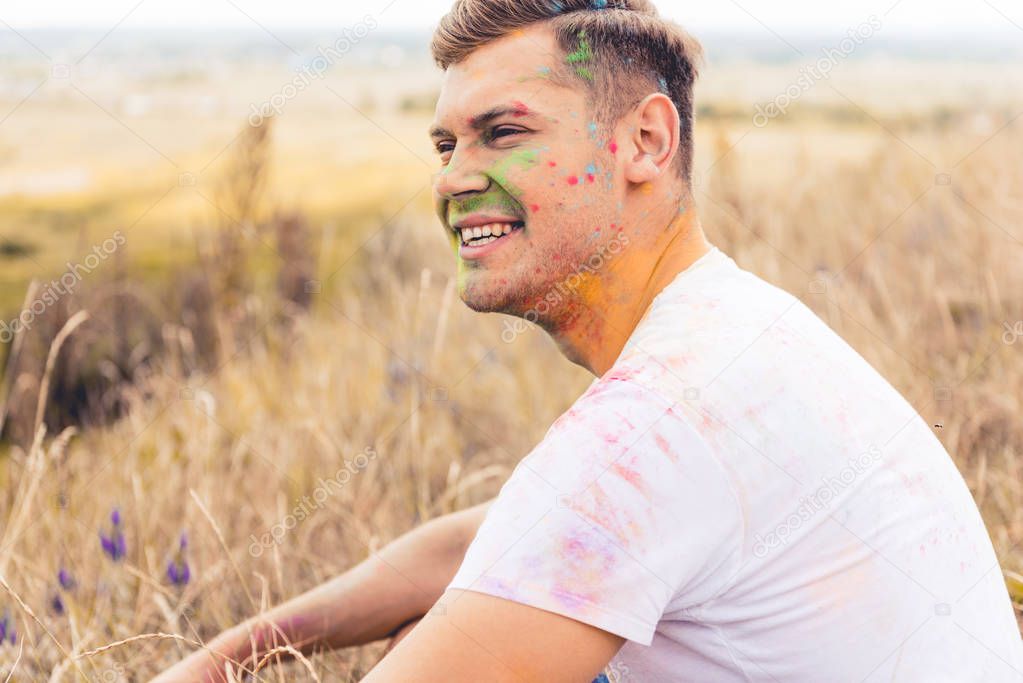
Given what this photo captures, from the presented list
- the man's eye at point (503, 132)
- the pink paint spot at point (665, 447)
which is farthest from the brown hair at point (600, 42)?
the pink paint spot at point (665, 447)

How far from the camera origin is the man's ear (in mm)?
1922

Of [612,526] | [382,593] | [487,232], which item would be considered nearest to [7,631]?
[382,593]

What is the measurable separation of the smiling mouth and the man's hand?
789mm

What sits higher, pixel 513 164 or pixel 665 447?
pixel 513 164

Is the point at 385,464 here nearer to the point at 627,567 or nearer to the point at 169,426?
the point at 169,426

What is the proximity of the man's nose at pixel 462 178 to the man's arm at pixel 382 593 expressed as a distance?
822 millimetres

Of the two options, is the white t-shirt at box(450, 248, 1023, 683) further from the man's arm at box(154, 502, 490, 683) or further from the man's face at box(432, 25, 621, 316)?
the man's arm at box(154, 502, 490, 683)

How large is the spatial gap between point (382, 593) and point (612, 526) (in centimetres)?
121

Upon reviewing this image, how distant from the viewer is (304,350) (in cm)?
540

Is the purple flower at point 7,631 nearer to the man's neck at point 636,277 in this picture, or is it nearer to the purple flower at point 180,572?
the purple flower at point 180,572

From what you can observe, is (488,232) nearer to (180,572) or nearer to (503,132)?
(503,132)

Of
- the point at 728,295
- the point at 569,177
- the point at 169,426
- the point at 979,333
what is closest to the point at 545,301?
the point at 569,177

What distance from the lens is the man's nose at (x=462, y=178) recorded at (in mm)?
1942

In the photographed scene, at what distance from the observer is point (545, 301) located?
6.28ft
